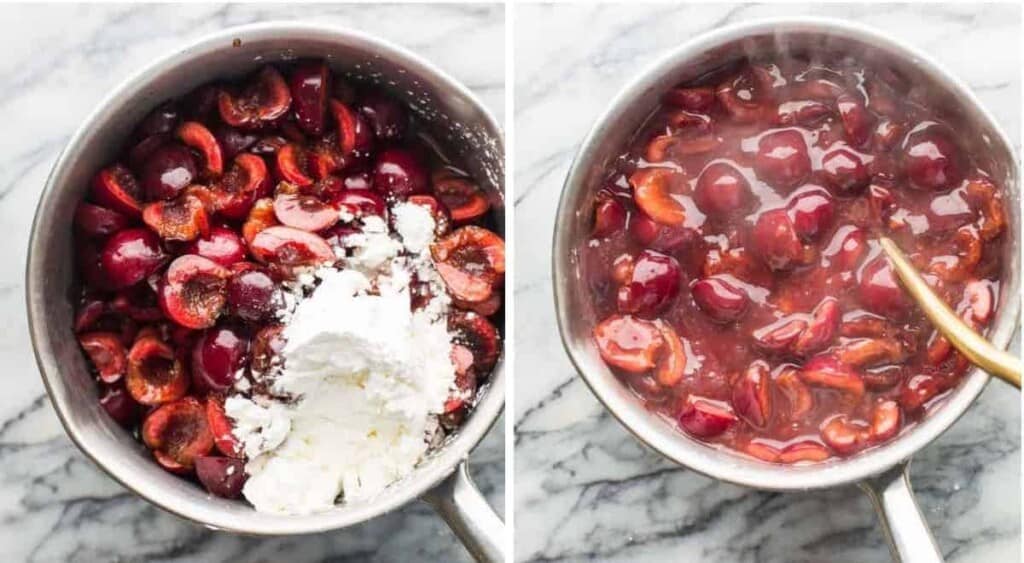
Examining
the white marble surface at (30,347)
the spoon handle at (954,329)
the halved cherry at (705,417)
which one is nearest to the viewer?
the spoon handle at (954,329)

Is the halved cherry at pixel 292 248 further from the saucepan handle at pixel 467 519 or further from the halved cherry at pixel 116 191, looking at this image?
the saucepan handle at pixel 467 519

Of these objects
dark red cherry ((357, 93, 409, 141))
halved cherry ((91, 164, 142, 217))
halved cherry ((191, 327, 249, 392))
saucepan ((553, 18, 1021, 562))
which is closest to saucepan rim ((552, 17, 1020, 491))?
saucepan ((553, 18, 1021, 562))

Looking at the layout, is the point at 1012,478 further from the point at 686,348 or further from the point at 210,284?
the point at 210,284

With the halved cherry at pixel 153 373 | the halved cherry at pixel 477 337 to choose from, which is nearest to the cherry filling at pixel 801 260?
the halved cherry at pixel 477 337

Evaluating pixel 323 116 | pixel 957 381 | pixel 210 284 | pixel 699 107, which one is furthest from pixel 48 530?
pixel 957 381

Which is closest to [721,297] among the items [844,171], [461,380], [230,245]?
[844,171]

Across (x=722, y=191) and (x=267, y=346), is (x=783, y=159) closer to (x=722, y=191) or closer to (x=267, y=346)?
(x=722, y=191)
